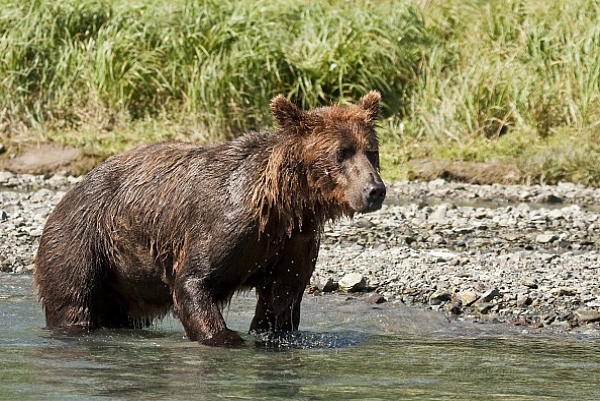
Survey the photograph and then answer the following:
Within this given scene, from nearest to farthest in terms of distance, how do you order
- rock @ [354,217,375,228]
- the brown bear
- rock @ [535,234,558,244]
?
1. the brown bear
2. rock @ [535,234,558,244]
3. rock @ [354,217,375,228]

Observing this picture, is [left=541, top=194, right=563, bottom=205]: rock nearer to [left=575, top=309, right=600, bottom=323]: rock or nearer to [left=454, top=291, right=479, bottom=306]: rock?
[left=454, top=291, right=479, bottom=306]: rock

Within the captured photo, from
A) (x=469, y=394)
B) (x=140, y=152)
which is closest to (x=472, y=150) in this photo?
(x=140, y=152)

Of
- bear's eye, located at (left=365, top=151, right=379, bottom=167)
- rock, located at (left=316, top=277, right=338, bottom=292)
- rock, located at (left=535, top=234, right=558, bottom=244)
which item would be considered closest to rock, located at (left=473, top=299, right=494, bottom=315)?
rock, located at (left=316, top=277, right=338, bottom=292)

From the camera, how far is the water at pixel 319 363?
5.77m

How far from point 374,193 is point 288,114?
25.9 inches

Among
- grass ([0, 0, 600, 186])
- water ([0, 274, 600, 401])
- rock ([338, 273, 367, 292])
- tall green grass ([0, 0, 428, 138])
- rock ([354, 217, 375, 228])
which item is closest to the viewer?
water ([0, 274, 600, 401])

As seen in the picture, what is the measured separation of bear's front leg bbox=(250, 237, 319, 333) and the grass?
7667mm

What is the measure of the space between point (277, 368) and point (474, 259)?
140 inches

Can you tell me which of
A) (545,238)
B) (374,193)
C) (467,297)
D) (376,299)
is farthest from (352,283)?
(374,193)

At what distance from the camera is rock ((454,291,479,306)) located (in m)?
8.18

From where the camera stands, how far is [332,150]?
651 cm

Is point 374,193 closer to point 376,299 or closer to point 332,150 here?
point 332,150

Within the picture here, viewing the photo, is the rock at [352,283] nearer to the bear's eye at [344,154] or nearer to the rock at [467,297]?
the rock at [467,297]

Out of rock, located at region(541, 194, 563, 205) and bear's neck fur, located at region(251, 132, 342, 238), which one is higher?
bear's neck fur, located at region(251, 132, 342, 238)
